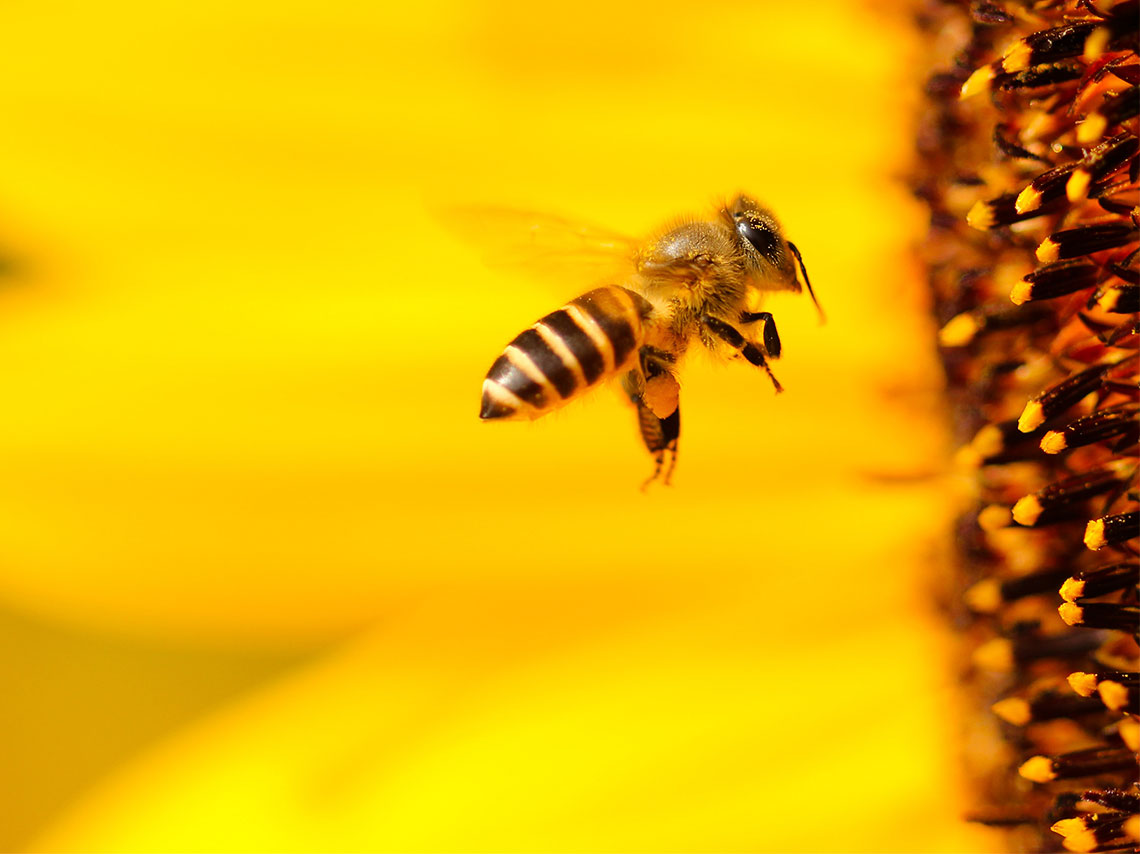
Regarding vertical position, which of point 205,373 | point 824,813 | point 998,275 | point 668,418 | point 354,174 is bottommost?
point 824,813

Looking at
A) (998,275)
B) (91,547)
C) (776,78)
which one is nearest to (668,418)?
(998,275)

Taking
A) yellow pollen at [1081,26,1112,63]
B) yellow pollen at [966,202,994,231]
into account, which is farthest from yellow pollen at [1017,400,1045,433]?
yellow pollen at [1081,26,1112,63]

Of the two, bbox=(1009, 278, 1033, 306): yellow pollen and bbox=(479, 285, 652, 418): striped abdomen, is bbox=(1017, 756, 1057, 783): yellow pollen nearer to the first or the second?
bbox=(1009, 278, 1033, 306): yellow pollen

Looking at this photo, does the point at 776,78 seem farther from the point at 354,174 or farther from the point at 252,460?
the point at 252,460

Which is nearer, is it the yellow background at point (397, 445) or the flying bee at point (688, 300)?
the flying bee at point (688, 300)

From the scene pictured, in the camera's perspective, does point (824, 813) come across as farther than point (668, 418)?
Yes

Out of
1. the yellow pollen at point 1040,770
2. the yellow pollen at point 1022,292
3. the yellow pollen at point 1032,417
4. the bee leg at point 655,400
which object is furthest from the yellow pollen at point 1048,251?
the yellow pollen at point 1040,770

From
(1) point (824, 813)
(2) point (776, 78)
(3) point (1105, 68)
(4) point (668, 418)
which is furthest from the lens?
(2) point (776, 78)

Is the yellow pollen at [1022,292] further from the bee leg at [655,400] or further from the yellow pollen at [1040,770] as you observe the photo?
the yellow pollen at [1040,770]
